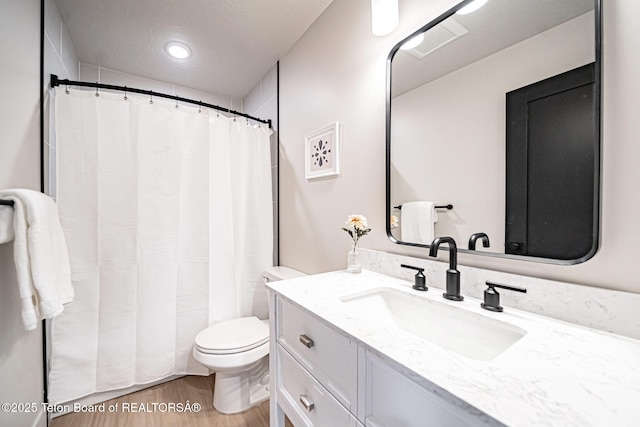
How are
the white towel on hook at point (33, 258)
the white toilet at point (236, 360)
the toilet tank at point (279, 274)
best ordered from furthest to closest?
the toilet tank at point (279, 274) → the white toilet at point (236, 360) → the white towel on hook at point (33, 258)

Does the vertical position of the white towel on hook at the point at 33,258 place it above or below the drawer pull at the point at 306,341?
above

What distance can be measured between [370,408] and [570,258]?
25.8 inches

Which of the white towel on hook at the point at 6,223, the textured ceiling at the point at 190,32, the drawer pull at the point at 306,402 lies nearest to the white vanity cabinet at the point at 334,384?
the drawer pull at the point at 306,402

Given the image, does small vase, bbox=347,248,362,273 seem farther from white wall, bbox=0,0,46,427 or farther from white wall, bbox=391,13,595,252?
white wall, bbox=0,0,46,427

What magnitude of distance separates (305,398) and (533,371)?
616mm

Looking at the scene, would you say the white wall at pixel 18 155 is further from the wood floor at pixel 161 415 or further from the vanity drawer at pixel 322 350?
the vanity drawer at pixel 322 350

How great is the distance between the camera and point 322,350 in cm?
71

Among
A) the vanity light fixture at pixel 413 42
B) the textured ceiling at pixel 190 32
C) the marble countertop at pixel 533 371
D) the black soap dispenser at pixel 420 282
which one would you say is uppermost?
the textured ceiling at pixel 190 32

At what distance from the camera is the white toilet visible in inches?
52.9

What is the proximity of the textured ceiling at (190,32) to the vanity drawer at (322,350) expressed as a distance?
5.52 ft

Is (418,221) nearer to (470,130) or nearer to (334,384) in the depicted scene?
(470,130)

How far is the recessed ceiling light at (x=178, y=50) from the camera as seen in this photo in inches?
70.5

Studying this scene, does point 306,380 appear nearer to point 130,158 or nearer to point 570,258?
point 570,258

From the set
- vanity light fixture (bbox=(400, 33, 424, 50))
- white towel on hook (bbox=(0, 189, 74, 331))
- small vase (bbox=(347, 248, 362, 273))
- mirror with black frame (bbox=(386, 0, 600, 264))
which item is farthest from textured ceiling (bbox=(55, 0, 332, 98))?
small vase (bbox=(347, 248, 362, 273))
